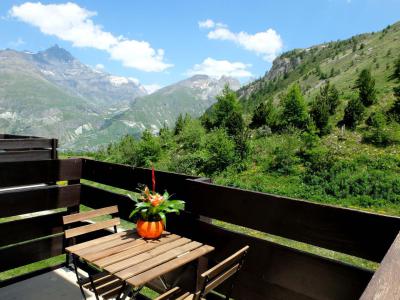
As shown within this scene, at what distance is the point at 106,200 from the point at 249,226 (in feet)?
6.72

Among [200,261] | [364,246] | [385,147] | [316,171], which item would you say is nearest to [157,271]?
[200,261]

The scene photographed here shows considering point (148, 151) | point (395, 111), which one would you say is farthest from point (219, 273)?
point (148, 151)

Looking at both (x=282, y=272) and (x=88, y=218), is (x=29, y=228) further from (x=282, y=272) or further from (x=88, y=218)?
(x=282, y=272)

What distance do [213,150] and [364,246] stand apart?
1620 cm

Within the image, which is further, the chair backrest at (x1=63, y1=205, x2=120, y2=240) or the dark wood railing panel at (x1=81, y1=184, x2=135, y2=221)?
the dark wood railing panel at (x1=81, y1=184, x2=135, y2=221)

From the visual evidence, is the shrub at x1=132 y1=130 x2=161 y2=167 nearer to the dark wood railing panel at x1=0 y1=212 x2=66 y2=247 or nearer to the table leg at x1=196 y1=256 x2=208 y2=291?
the dark wood railing panel at x1=0 y1=212 x2=66 y2=247

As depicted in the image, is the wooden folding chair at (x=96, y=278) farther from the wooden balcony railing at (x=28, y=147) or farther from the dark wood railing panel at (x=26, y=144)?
the dark wood railing panel at (x=26, y=144)

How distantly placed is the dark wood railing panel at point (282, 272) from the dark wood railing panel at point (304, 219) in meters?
0.11

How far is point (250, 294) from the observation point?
2.81m

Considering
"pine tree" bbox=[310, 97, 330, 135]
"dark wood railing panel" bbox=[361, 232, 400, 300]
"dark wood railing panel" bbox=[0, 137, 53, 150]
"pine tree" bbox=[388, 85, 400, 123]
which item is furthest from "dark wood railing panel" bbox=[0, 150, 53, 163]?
"pine tree" bbox=[388, 85, 400, 123]

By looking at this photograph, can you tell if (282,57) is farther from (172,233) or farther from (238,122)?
(172,233)

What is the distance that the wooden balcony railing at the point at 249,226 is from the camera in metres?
2.21

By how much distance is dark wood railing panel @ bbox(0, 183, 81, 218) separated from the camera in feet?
12.5

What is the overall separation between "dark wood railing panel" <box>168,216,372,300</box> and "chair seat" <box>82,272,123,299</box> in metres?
0.84
